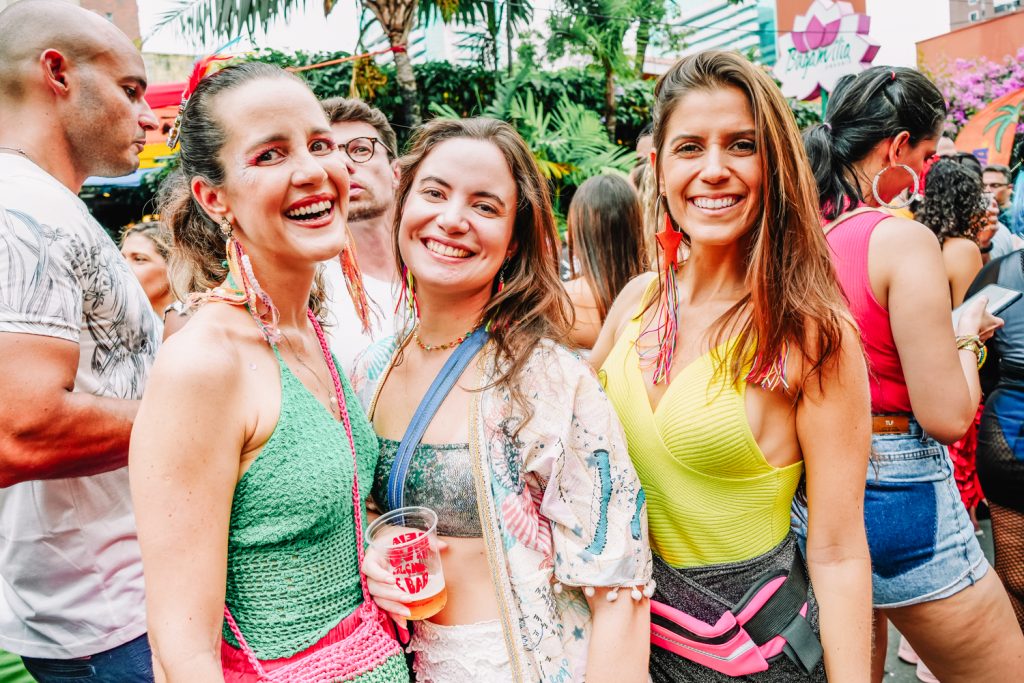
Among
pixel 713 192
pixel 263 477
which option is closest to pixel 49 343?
pixel 263 477

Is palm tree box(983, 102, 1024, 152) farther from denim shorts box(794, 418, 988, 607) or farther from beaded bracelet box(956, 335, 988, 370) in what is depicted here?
denim shorts box(794, 418, 988, 607)

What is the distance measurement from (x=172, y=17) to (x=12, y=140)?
9.31 meters

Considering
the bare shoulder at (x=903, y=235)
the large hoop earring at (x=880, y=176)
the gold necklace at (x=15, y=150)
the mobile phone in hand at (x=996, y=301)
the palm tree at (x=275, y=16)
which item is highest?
the palm tree at (x=275, y=16)

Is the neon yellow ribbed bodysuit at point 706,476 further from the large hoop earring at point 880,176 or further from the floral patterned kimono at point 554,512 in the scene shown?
the large hoop earring at point 880,176

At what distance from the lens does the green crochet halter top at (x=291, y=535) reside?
1402mm

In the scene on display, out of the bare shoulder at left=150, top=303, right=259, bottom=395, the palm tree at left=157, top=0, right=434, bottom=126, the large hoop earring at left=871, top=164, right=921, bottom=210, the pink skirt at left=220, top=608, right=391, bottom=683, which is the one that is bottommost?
the pink skirt at left=220, top=608, right=391, bottom=683

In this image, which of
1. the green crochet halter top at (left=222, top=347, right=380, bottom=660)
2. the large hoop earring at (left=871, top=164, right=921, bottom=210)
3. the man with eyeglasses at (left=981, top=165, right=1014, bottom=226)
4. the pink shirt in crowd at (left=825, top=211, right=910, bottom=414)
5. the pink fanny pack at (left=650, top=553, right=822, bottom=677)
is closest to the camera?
the green crochet halter top at (left=222, top=347, right=380, bottom=660)

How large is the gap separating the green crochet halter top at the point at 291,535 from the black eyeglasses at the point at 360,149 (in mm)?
2284

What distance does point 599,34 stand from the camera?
11133 mm

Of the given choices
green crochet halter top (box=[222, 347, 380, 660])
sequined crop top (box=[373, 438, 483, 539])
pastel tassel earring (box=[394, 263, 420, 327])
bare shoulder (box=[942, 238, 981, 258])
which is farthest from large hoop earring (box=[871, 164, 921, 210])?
green crochet halter top (box=[222, 347, 380, 660])

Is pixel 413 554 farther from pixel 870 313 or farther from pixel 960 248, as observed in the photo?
pixel 960 248

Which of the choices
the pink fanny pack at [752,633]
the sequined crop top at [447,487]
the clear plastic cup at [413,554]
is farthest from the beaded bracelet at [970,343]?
the clear plastic cup at [413,554]

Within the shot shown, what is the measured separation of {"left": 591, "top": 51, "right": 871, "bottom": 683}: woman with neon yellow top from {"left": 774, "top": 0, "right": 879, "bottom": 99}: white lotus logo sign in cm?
1469

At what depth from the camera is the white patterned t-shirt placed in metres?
1.87
